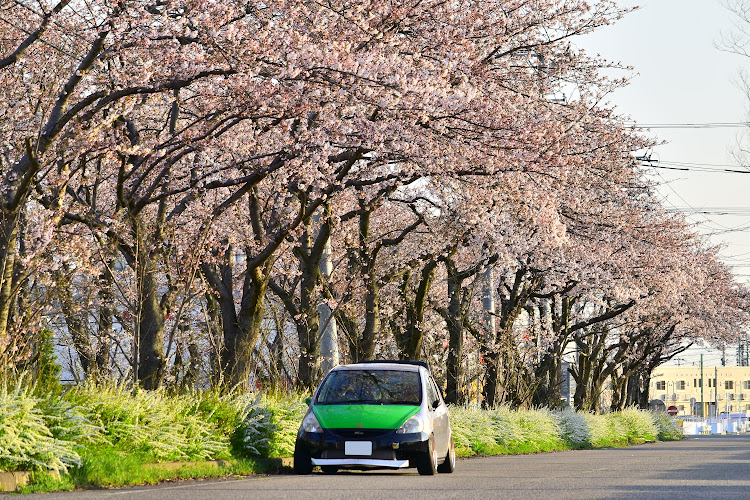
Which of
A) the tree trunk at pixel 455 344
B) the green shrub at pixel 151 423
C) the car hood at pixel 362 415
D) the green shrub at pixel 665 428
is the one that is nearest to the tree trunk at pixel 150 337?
the green shrub at pixel 151 423

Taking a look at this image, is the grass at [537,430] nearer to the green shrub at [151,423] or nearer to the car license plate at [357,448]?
the car license plate at [357,448]

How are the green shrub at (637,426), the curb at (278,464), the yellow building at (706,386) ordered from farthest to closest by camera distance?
the yellow building at (706,386) → the green shrub at (637,426) → the curb at (278,464)

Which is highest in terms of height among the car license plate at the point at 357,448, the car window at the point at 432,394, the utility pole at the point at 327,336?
the utility pole at the point at 327,336

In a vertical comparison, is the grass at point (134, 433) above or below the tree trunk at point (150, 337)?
below

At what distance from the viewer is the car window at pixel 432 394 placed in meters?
16.4

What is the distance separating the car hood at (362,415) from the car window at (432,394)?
0.77 m

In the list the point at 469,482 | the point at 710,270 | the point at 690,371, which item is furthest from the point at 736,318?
the point at 690,371

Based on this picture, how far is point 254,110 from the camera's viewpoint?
1653 cm

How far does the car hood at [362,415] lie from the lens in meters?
15.2

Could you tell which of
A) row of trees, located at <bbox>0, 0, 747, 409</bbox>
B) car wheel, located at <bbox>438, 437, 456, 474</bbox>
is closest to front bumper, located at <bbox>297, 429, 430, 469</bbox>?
car wheel, located at <bbox>438, 437, 456, 474</bbox>

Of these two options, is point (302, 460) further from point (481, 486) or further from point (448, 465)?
point (481, 486)

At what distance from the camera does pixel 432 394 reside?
17.0m

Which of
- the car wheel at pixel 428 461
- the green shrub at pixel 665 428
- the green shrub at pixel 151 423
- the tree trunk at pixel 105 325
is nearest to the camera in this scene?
the green shrub at pixel 151 423

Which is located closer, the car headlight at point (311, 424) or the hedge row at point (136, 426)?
the hedge row at point (136, 426)
